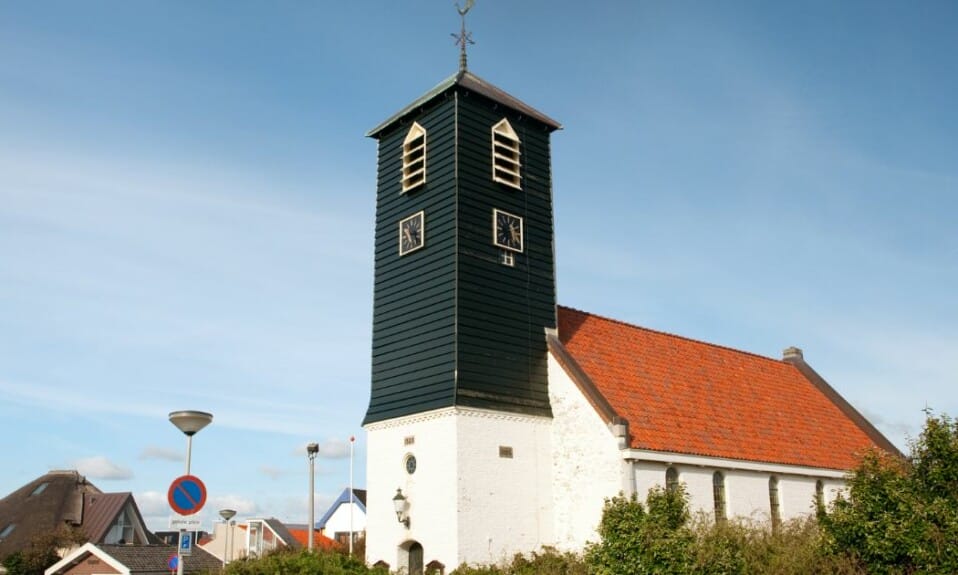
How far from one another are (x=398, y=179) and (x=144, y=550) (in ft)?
88.2

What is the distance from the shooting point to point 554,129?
31000 mm

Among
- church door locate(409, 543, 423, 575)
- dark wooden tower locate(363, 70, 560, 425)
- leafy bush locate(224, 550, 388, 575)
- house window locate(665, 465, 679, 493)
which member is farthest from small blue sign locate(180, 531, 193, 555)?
house window locate(665, 465, 679, 493)

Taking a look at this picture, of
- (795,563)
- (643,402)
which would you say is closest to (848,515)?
(795,563)

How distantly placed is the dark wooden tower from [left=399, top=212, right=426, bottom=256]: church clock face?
0.04m

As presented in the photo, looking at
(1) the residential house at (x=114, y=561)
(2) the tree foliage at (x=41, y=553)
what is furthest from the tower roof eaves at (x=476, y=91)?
(2) the tree foliage at (x=41, y=553)

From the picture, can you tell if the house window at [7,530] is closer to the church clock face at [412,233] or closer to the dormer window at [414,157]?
the church clock face at [412,233]

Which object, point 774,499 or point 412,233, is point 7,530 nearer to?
point 412,233

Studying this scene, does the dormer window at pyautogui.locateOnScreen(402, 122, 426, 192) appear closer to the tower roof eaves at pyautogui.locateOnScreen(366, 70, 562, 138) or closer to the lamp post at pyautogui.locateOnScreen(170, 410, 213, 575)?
the tower roof eaves at pyautogui.locateOnScreen(366, 70, 562, 138)

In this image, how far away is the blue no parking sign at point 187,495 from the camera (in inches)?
562

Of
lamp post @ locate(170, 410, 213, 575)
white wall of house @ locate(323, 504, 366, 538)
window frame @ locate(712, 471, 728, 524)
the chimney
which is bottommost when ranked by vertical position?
white wall of house @ locate(323, 504, 366, 538)

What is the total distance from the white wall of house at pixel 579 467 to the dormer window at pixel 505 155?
22.0 feet

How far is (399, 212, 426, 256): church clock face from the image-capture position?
27.7 metres

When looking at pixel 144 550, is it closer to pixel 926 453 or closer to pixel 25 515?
pixel 25 515

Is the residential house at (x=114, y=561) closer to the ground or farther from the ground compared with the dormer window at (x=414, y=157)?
closer to the ground
